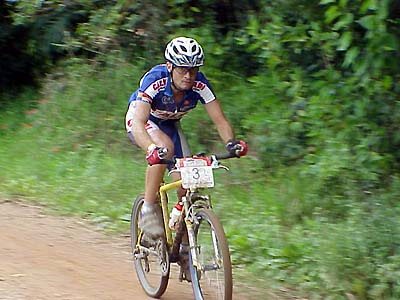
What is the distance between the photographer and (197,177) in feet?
19.7

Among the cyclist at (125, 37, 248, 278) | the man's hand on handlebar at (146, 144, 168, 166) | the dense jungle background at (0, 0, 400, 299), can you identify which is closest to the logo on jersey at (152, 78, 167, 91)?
the cyclist at (125, 37, 248, 278)

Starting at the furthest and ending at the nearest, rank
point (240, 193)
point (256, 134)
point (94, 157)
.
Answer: point (94, 157), point (256, 134), point (240, 193)

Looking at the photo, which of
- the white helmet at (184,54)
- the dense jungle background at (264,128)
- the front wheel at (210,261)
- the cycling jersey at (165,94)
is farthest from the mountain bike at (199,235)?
the dense jungle background at (264,128)

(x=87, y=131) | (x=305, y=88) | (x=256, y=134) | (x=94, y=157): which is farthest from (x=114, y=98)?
(x=305, y=88)

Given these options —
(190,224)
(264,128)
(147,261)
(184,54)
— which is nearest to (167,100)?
(184,54)

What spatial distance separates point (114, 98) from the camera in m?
12.6

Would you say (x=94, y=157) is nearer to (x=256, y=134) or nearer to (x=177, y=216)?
(x=256, y=134)

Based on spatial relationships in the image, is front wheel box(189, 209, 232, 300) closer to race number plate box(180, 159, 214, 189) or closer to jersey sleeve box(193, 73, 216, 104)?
race number plate box(180, 159, 214, 189)

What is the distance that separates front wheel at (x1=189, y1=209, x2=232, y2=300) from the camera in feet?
18.8

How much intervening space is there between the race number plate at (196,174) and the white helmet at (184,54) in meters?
0.71

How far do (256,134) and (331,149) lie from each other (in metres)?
1.88

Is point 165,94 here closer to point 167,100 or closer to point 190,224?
point 167,100

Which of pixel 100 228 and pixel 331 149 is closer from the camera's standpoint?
pixel 331 149

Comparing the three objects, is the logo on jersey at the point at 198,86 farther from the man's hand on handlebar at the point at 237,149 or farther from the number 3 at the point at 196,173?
the number 3 at the point at 196,173
